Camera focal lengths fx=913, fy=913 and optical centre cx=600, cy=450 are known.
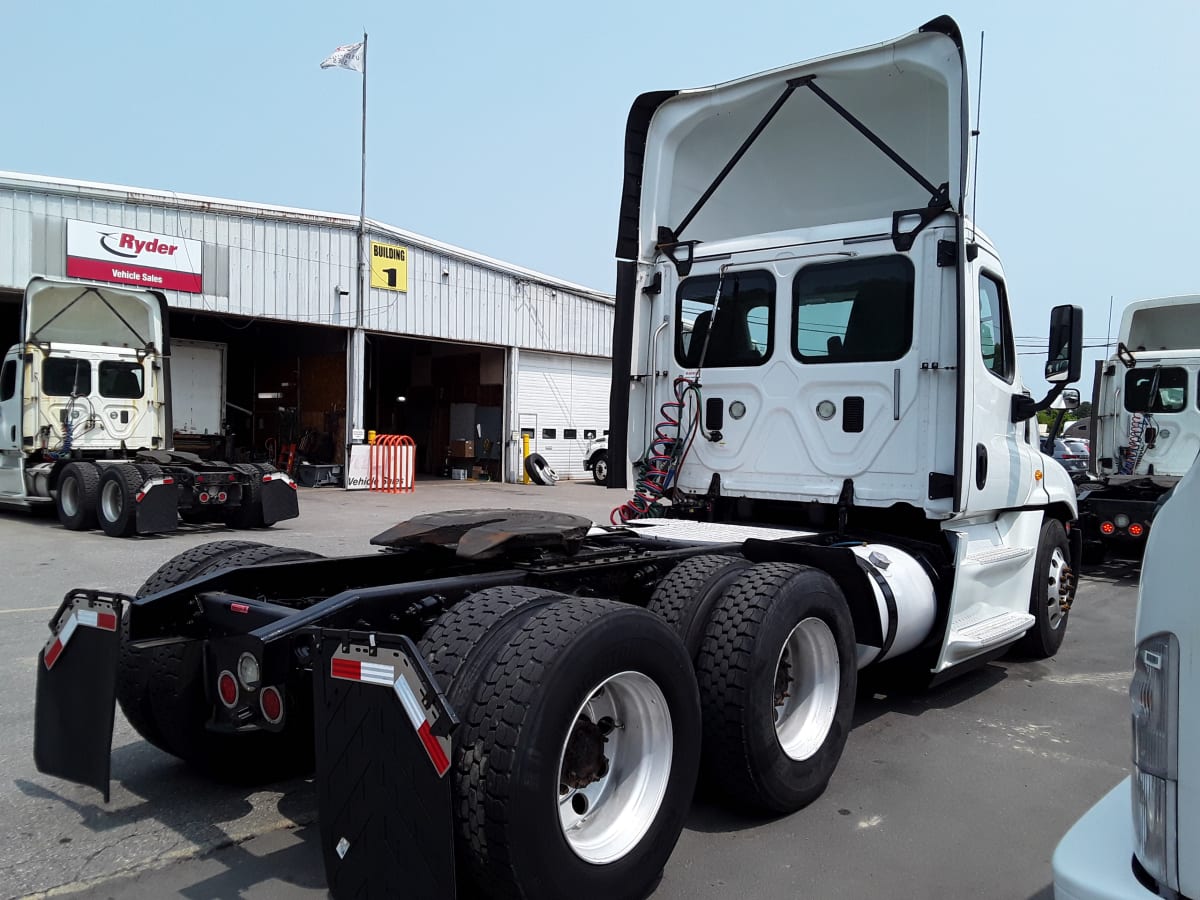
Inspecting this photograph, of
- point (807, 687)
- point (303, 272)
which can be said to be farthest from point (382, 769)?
point (303, 272)

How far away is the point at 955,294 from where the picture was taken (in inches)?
204

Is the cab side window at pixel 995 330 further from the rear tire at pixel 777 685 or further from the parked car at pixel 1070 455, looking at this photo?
the parked car at pixel 1070 455

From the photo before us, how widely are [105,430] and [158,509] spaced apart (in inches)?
128

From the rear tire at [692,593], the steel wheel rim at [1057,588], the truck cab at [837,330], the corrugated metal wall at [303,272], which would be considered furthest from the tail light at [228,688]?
the corrugated metal wall at [303,272]

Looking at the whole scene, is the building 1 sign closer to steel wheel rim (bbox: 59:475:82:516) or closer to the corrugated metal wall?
the corrugated metal wall

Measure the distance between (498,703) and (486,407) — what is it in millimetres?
25582

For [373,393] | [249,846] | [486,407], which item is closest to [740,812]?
[249,846]

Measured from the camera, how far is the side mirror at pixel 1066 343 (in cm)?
530

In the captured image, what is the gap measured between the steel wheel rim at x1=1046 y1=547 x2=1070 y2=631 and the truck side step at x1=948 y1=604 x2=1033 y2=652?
0.82 m

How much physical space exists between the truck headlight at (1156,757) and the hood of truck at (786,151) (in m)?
4.08

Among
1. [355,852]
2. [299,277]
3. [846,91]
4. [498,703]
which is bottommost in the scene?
[355,852]

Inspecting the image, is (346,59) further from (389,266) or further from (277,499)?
(277,499)

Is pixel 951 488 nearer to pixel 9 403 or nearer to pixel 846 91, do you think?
pixel 846 91

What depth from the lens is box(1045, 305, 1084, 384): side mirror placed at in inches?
209
